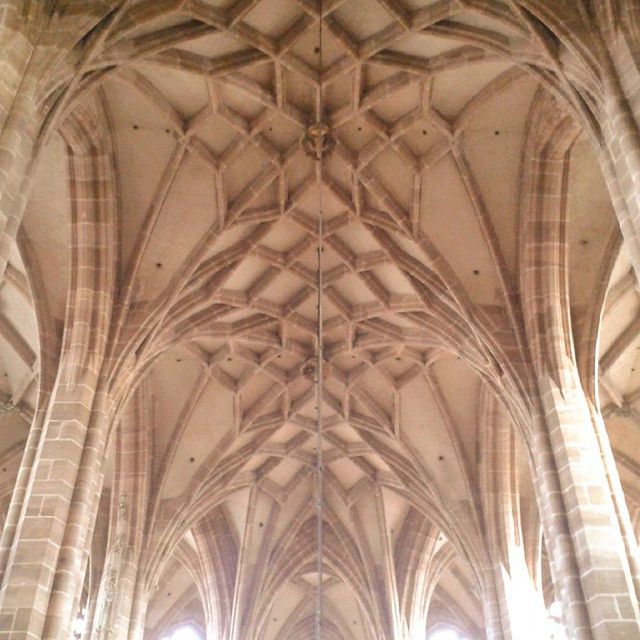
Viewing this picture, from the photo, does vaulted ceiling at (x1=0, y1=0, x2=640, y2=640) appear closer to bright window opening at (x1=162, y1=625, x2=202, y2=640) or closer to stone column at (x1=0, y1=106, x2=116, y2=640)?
stone column at (x1=0, y1=106, x2=116, y2=640)

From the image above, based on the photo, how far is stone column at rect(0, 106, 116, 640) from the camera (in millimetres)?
12141

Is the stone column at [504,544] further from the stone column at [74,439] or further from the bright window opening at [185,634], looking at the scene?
the bright window opening at [185,634]

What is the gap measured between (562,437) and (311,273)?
7.28 meters

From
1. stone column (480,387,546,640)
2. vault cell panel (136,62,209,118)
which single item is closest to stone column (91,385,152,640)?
vault cell panel (136,62,209,118)

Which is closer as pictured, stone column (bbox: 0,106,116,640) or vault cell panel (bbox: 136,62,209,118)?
stone column (bbox: 0,106,116,640)

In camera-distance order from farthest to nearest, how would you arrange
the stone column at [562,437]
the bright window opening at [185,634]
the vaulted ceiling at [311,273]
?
the bright window opening at [185,634], the vaulted ceiling at [311,273], the stone column at [562,437]

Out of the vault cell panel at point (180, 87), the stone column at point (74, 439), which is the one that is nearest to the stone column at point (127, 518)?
the stone column at point (74, 439)

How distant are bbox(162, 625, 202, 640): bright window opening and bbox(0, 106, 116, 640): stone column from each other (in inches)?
582

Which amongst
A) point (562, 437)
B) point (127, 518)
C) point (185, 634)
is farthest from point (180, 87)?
point (185, 634)

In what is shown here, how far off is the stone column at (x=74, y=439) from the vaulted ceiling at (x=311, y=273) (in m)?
0.47

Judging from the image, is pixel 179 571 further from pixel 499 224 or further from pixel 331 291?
pixel 499 224

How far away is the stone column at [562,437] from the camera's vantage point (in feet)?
39.6

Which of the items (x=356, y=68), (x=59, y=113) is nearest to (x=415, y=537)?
(x=356, y=68)

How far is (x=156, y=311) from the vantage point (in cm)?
1659
